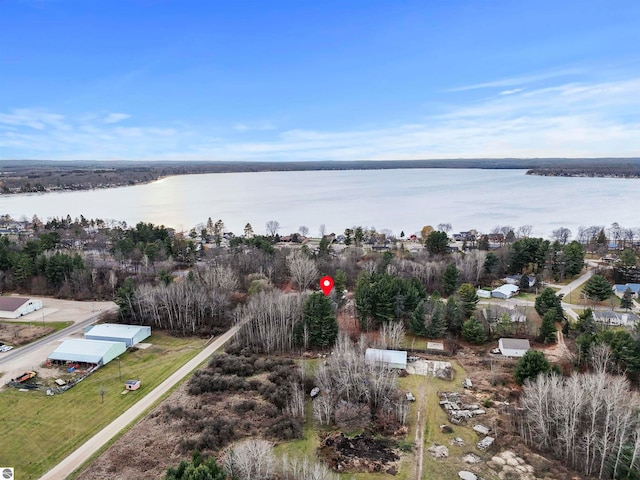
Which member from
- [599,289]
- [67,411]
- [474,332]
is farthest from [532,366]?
[67,411]

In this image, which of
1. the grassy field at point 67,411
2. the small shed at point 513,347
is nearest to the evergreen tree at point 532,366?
the small shed at point 513,347

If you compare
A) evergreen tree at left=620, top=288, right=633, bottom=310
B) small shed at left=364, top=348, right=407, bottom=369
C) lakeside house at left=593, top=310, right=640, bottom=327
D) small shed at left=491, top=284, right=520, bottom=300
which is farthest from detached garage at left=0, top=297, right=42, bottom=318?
evergreen tree at left=620, top=288, right=633, bottom=310

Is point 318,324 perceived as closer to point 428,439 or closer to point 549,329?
point 428,439

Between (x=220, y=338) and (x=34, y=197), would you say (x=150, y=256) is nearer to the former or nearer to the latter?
(x=220, y=338)

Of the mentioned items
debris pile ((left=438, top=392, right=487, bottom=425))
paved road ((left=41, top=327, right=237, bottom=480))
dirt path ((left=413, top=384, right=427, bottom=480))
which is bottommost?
dirt path ((left=413, top=384, right=427, bottom=480))

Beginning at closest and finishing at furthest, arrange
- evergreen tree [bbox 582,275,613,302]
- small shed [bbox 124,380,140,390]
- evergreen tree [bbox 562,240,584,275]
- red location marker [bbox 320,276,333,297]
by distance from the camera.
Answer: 1. small shed [bbox 124,380,140,390]
2. evergreen tree [bbox 582,275,613,302]
3. red location marker [bbox 320,276,333,297]
4. evergreen tree [bbox 562,240,584,275]

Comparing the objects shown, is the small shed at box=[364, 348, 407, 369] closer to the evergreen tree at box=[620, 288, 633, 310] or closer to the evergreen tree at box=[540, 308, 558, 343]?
the evergreen tree at box=[540, 308, 558, 343]

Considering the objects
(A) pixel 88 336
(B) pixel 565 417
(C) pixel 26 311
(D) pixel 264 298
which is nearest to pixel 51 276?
(C) pixel 26 311
